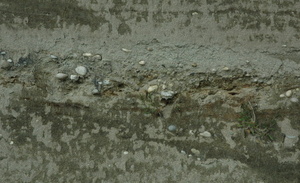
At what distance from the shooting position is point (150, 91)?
5.57 ft

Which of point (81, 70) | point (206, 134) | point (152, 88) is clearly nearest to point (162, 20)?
point (152, 88)

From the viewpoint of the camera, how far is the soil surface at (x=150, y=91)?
1623mm

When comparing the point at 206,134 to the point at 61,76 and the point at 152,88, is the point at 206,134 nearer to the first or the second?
the point at 152,88

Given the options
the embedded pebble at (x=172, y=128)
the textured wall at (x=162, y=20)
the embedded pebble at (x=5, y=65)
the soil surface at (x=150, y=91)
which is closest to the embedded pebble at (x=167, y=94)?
the soil surface at (x=150, y=91)

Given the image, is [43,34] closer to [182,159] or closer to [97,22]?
[97,22]

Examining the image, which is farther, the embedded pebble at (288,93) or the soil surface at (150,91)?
the embedded pebble at (288,93)

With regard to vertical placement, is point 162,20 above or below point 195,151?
above

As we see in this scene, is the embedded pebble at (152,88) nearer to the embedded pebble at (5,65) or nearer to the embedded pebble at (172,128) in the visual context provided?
the embedded pebble at (172,128)

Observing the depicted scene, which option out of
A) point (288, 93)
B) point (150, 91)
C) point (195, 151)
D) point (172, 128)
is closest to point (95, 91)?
point (150, 91)

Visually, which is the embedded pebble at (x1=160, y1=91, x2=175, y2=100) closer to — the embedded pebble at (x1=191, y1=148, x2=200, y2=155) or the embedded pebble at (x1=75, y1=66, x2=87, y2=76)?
the embedded pebble at (x1=191, y1=148, x2=200, y2=155)

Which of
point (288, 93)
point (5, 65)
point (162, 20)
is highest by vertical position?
point (162, 20)

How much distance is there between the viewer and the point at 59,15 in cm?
168

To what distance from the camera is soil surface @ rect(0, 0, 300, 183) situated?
1623mm

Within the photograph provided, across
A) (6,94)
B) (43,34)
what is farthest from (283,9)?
(6,94)
